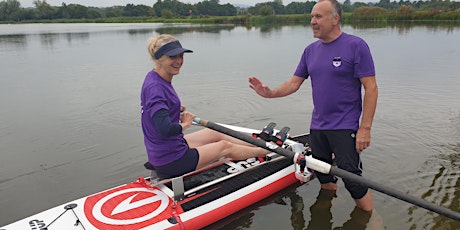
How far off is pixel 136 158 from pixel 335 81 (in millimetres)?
4638

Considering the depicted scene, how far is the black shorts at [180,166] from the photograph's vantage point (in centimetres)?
467

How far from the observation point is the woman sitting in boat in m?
4.19

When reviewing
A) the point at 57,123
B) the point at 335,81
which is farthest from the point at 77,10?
the point at 335,81

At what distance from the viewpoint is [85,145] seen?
8.02 metres

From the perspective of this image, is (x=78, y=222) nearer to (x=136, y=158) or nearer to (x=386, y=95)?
(x=136, y=158)

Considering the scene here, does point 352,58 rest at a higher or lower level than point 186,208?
higher

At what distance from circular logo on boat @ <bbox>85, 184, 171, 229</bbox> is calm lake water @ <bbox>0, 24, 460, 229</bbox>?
1.00 meters

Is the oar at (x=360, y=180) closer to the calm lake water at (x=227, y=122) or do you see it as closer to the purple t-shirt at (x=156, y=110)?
the purple t-shirt at (x=156, y=110)

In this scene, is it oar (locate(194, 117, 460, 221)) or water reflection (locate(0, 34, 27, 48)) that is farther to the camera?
water reflection (locate(0, 34, 27, 48))

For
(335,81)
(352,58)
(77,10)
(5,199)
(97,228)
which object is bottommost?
(5,199)

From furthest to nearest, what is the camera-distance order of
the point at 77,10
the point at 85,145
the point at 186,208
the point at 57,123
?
the point at 77,10 → the point at 57,123 → the point at 85,145 → the point at 186,208

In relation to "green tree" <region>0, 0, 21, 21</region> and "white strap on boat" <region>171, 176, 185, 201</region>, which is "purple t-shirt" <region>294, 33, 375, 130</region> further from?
"green tree" <region>0, 0, 21, 21</region>

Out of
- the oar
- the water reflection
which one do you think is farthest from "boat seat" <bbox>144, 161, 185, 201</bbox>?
the water reflection

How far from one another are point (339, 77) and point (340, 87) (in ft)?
0.44
